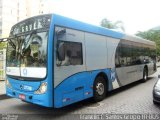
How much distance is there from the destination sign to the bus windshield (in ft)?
0.64

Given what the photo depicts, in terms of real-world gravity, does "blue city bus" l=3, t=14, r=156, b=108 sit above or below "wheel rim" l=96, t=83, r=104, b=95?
above

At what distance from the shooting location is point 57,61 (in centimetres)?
604

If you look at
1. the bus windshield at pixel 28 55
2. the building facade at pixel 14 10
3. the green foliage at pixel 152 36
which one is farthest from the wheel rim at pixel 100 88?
the building facade at pixel 14 10

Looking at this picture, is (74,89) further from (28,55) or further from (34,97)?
(28,55)

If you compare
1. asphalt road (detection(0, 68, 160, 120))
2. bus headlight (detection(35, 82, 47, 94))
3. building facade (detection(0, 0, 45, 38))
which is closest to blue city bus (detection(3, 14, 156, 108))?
bus headlight (detection(35, 82, 47, 94))

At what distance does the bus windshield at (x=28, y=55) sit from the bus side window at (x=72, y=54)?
53 centimetres

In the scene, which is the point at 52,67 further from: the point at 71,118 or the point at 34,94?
the point at 71,118

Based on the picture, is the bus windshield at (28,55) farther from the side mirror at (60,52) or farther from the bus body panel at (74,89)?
the bus body panel at (74,89)

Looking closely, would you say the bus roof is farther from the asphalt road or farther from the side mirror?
the asphalt road

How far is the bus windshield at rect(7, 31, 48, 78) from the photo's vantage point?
6.02m

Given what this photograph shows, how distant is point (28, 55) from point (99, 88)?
2983 millimetres

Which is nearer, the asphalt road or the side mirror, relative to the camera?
the side mirror

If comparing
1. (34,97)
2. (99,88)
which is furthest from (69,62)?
(99,88)

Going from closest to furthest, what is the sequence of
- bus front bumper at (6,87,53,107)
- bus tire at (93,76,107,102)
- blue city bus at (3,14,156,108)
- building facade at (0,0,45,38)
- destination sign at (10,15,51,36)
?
bus front bumper at (6,87,53,107), blue city bus at (3,14,156,108), destination sign at (10,15,51,36), bus tire at (93,76,107,102), building facade at (0,0,45,38)
